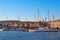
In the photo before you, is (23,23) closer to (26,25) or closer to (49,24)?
(26,25)

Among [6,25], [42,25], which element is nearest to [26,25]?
[6,25]

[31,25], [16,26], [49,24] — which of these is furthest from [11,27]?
[49,24]

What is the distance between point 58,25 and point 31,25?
12201 millimetres

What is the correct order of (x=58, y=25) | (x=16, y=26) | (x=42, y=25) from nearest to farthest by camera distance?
(x=42, y=25) → (x=58, y=25) → (x=16, y=26)

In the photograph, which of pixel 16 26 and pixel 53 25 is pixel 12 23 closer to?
pixel 16 26

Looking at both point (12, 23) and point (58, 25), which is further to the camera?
point (12, 23)

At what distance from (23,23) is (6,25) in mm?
8382

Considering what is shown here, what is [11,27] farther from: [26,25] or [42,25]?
[42,25]

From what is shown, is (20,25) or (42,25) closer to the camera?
(42,25)

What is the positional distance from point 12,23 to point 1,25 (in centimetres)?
542

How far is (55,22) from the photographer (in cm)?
10581

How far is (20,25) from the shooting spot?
115 m

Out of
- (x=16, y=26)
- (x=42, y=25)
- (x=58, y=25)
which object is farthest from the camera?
(x=16, y=26)

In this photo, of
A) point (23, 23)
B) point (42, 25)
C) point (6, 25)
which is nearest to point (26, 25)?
point (23, 23)
